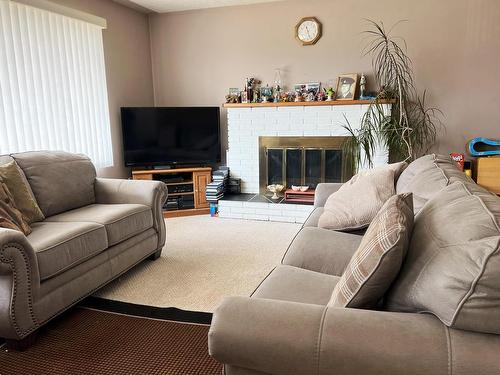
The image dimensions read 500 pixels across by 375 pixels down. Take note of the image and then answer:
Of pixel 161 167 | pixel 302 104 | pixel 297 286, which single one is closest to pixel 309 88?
pixel 302 104

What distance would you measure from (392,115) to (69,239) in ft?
11.0

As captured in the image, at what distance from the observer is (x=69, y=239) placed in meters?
2.15

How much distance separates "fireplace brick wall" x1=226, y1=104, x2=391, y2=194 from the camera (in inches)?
163

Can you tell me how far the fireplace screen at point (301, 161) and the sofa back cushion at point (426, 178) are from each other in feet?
6.40

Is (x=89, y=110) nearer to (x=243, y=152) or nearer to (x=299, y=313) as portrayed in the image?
(x=243, y=152)

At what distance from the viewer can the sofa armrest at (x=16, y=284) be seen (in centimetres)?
176

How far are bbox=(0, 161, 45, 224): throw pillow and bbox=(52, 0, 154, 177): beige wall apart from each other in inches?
69.0

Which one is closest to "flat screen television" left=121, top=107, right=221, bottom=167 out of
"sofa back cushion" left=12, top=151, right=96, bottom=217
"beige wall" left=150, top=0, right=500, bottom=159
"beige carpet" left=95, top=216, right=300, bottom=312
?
"beige wall" left=150, top=0, right=500, bottom=159

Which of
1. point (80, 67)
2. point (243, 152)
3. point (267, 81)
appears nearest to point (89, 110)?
point (80, 67)

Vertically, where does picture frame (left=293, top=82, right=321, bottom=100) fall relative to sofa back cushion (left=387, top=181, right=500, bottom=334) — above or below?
above

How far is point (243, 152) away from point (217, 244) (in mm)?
1505

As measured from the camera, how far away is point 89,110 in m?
3.97

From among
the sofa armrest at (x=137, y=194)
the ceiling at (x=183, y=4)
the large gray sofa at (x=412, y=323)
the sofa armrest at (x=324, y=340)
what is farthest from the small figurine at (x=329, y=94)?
the sofa armrest at (x=324, y=340)

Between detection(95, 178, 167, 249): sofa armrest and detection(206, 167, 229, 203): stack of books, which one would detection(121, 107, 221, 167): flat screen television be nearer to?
detection(206, 167, 229, 203): stack of books
